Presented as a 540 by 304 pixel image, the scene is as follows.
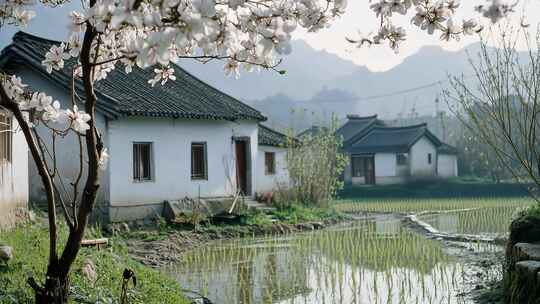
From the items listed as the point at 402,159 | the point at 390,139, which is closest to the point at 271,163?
the point at 402,159

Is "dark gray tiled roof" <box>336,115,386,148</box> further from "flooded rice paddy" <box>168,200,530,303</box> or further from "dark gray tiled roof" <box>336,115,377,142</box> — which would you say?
"flooded rice paddy" <box>168,200,530,303</box>

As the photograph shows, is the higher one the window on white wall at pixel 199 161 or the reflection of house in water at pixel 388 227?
the window on white wall at pixel 199 161

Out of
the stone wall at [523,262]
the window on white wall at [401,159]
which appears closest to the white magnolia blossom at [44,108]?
the stone wall at [523,262]

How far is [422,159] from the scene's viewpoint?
3625 cm

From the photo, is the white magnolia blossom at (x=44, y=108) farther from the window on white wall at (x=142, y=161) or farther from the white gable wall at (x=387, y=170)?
the white gable wall at (x=387, y=170)

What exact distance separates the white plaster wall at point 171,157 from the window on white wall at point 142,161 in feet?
0.48

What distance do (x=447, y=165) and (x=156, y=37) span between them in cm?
3785

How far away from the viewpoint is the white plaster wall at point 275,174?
20.9m

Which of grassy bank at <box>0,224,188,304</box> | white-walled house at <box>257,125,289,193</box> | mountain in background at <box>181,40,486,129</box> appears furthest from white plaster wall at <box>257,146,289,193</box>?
mountain in background at <box>181,40,486,129</box>

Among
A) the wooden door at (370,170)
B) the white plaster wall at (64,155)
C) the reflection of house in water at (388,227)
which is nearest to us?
the white plaster wall at (64,155)

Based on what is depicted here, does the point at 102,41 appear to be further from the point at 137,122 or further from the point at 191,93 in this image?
the point at 191,93

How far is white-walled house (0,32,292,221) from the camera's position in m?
14.9

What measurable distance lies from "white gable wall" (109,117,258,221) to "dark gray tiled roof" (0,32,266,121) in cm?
41

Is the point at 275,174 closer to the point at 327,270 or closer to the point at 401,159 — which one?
the point at 327,270
